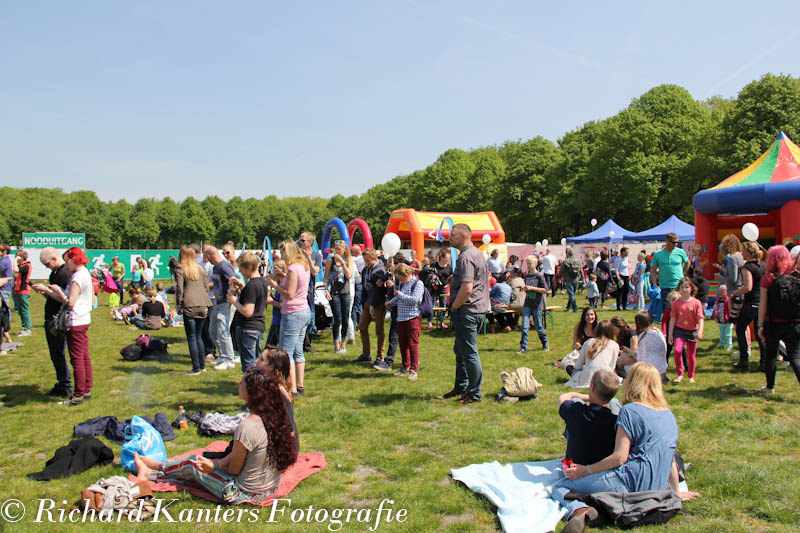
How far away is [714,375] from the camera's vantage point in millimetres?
7254

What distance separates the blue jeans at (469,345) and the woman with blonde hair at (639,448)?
7.91 ft

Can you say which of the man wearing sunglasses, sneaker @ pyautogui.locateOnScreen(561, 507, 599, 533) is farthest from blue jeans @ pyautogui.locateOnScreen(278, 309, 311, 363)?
the man wearing sunglasses

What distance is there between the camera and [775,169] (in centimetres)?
1439

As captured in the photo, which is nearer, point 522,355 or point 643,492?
point 643,492

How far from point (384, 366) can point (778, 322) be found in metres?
4.94

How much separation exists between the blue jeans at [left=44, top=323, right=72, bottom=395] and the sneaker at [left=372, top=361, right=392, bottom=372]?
395cm

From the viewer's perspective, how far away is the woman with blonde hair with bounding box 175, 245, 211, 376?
758 cm

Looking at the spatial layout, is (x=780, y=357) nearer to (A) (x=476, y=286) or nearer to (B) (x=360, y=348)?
(A) (x=476, y=286)

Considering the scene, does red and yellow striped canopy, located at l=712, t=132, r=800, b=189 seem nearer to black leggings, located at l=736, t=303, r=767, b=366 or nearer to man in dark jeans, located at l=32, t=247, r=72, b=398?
black leggings, located at l=736, t=303, r=767, b=366

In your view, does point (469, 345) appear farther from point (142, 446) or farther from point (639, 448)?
point (142, 446)

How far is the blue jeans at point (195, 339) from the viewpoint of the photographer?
299 inches

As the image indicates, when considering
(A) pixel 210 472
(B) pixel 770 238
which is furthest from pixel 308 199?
(A) pixel 210 472

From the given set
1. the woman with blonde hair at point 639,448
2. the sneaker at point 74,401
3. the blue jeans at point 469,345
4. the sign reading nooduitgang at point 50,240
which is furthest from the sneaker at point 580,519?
the sign reading nooduitgang at point 50,240

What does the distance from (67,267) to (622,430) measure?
615 cm
